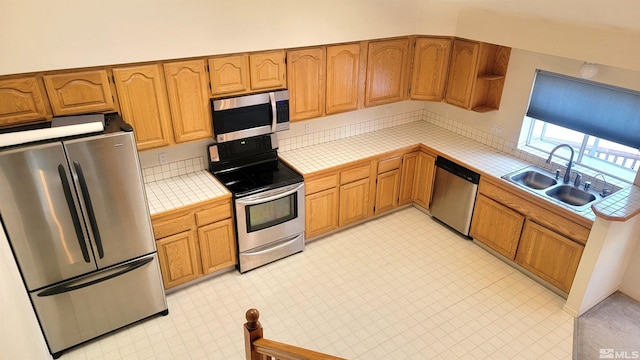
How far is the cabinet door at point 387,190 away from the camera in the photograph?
4756mm

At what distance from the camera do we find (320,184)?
4.27 meters

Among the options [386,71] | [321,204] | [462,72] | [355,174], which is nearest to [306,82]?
[386,71]

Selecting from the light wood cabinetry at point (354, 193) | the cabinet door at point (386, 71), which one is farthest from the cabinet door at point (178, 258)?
the cabinet door at point (386, 71)

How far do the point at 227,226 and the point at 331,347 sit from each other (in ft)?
4.61

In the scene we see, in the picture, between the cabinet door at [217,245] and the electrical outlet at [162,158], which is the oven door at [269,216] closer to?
the cabinet door at [217,245]

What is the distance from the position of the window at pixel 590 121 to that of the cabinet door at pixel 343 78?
178 centimetres

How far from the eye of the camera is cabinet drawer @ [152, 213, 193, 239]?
3439mm

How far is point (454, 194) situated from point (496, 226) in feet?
1.86

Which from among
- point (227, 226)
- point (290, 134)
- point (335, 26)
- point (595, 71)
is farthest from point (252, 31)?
point (595, 71)

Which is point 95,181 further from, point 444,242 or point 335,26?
point 444,242

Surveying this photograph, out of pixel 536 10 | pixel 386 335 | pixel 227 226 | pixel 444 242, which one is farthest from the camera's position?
pixel 444 242

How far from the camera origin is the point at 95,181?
9.41ft

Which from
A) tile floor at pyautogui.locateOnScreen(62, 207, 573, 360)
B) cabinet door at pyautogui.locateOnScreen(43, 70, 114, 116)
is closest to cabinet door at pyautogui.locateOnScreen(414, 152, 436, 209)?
tile floor at pyautogui.locateOnScreen(62, 207, 573, 360)

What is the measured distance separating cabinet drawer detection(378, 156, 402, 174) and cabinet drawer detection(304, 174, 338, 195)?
0.61 meters
